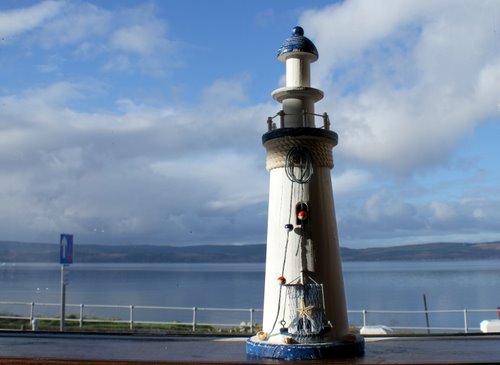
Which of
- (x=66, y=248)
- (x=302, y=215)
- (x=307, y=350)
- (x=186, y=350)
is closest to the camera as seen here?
(x=307, y=350)

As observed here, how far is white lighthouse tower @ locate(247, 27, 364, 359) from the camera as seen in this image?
962 centimetres

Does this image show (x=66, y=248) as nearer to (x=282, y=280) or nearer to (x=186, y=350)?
(x=186, y=350)

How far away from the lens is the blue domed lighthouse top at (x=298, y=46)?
10.3 m

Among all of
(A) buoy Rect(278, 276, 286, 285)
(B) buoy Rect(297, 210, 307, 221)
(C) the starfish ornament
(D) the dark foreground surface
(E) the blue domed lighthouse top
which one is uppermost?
(E) the blue domed lighthouse top

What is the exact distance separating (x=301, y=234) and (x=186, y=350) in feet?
9.34

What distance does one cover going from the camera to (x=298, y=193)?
996 cm

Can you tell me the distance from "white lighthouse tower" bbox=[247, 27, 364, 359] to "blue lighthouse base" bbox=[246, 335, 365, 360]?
0.02m

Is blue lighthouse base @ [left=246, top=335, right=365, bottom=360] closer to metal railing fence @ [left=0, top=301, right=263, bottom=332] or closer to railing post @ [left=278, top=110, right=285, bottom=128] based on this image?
railing post @ [left=278, top=110, right=285, bottom=128]

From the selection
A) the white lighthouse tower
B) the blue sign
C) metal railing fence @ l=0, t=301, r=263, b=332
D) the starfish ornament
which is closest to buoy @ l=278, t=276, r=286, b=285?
the white lighthouse tower

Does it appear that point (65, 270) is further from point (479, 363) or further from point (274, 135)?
point (479, 363)

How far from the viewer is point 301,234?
984 centimetres

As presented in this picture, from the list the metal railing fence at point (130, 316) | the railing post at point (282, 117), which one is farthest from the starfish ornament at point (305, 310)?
the metal railing fence at point (130, 316)

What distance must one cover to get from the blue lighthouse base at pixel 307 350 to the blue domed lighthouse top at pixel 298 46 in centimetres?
484

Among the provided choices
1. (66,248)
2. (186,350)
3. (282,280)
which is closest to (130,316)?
(66,248)
